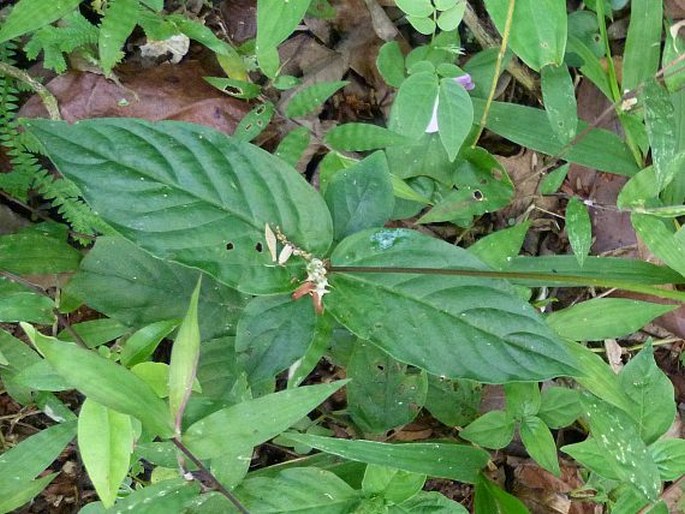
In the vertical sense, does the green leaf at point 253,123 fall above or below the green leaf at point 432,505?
above

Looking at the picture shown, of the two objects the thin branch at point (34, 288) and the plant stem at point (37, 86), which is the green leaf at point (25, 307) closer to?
the thin branch at point (34, 288)

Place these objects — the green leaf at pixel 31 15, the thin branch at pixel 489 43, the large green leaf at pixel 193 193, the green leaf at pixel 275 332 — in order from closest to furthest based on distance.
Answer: the large green leaf at pixel 193 193 < the green leaf at pixel 275 332 < the green leaf at pixel 31 15 < the thin branch at pixel 489 43

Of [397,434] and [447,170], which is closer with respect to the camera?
[447,170]

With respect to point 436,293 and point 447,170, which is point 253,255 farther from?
point 447,170

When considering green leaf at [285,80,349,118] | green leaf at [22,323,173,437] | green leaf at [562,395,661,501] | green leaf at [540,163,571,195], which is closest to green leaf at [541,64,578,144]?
green leaf at [540,163,571,195]

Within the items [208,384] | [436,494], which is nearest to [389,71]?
[208,384]

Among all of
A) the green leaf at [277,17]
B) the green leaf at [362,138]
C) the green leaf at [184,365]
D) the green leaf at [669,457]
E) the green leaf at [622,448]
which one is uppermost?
the green leaf at [277,17]

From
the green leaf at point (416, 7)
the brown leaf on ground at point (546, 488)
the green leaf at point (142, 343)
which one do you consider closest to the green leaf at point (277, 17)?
the green leaf at point (416, 7)
